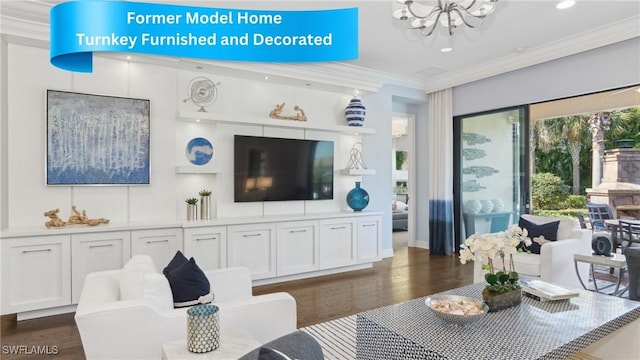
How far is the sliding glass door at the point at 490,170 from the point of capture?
16.8ft

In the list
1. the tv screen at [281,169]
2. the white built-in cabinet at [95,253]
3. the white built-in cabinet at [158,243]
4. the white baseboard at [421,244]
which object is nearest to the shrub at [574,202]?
the white baseboard at [421,244]

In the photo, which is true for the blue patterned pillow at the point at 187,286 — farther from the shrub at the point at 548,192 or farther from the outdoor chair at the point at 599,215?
the shrub at the point at 548,192

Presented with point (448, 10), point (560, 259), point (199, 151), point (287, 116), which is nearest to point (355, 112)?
point (287, 116)

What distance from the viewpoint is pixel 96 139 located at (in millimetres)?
3678

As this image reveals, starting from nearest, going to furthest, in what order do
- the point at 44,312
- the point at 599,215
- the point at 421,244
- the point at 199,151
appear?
the point at 44,312
the point at 199,151
the point at 599,215
the point at 421,244

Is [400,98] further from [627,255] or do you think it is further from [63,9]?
[63,9]

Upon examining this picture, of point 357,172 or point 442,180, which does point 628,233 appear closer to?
point 442,180

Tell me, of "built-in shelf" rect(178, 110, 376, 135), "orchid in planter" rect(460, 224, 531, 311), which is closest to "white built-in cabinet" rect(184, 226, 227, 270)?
"built-in shelf" rect(178, 110, 376, 135)

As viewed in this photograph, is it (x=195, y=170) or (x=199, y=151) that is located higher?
(x=199, y=151)

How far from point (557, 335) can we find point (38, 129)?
4412 mm

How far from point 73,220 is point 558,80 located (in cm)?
566

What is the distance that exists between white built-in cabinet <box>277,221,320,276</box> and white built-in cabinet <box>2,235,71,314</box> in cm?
209

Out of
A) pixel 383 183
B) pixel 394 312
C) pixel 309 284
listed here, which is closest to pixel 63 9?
pixel 394 312

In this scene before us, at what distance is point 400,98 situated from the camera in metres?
6.05
